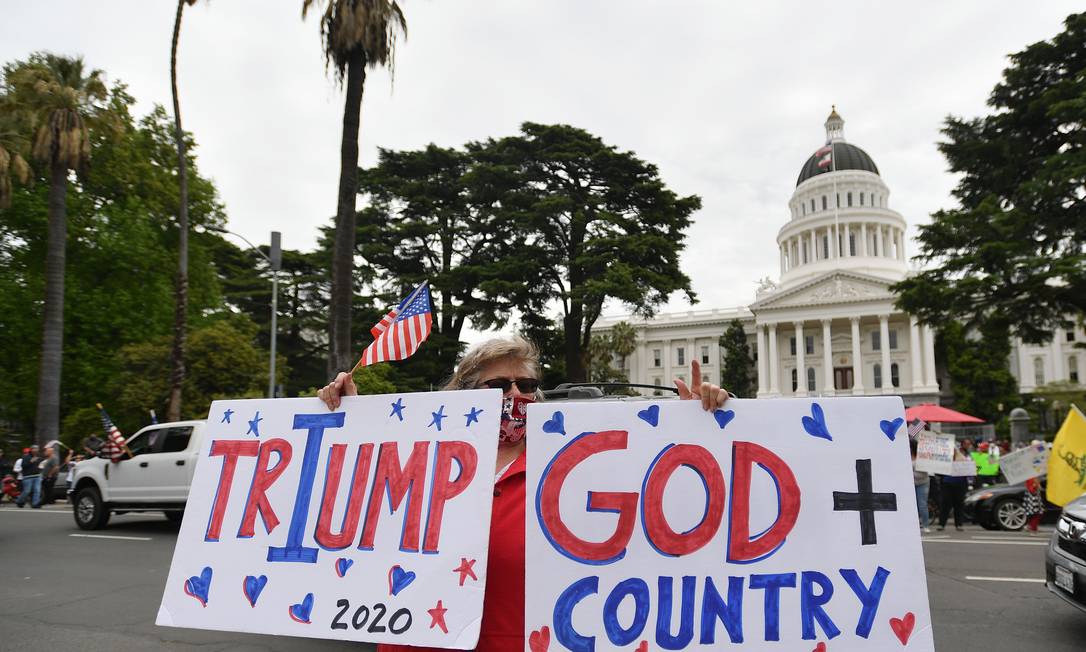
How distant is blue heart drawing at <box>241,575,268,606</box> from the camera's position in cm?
249

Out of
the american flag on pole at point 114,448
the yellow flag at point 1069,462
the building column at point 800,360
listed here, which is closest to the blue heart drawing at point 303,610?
the yellow flag at point 1069,462

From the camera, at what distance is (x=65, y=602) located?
7020mm

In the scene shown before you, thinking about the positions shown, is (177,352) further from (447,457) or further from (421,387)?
(447,457)

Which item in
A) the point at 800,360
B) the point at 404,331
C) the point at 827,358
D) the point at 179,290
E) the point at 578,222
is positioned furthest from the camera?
the point at 800,360

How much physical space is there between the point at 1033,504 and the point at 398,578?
1414 centimetres

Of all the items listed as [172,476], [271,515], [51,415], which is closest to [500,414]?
[271,515]

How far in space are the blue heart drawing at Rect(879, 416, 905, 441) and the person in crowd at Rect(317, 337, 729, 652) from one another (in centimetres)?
50

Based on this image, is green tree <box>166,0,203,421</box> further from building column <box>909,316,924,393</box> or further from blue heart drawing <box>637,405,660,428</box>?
building column <box>909,316,924,393</box>

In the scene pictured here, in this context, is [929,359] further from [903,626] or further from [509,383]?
[509,383]

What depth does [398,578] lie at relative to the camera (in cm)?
236

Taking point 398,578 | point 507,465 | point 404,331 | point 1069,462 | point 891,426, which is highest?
point 404,331

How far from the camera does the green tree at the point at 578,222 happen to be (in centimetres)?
2969

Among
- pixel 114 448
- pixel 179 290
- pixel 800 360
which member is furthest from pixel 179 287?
pixel 800 360

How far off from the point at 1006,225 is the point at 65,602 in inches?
911
